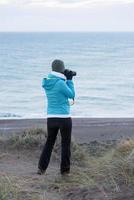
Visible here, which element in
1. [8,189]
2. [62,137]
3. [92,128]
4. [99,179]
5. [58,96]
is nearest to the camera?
[8,189]

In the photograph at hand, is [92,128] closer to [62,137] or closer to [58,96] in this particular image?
[62,137]

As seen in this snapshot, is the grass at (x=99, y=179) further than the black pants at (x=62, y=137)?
No

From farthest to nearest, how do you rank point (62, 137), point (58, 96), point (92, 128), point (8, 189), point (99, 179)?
point (92, 128) < point (62, 137) < point (58, 96) < point (99, 179) < point (8, 189)

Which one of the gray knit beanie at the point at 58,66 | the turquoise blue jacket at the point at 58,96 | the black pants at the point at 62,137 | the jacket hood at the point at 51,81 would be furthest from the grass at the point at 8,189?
the gray knit beanie at the point at 58,66

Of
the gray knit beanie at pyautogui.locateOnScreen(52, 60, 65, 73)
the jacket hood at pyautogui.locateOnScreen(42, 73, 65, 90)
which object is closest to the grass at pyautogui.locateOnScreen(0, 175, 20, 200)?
the jacket hood at pyautogui.locateOnScreen(42, 73, 65, 90)

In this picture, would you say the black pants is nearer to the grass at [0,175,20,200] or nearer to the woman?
the woman

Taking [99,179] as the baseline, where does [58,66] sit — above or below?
above

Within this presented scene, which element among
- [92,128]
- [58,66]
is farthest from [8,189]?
[92,128]

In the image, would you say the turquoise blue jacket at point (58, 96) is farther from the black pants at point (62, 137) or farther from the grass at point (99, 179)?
the grass at point (99, 179)

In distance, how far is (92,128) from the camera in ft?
56.1

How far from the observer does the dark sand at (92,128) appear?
1538cm

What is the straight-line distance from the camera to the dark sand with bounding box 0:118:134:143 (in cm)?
1538

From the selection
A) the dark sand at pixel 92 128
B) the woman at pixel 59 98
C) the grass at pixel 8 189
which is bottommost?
the dark sand at pixel 92 128

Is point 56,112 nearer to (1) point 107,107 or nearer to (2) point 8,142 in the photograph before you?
(2) point 8,142
